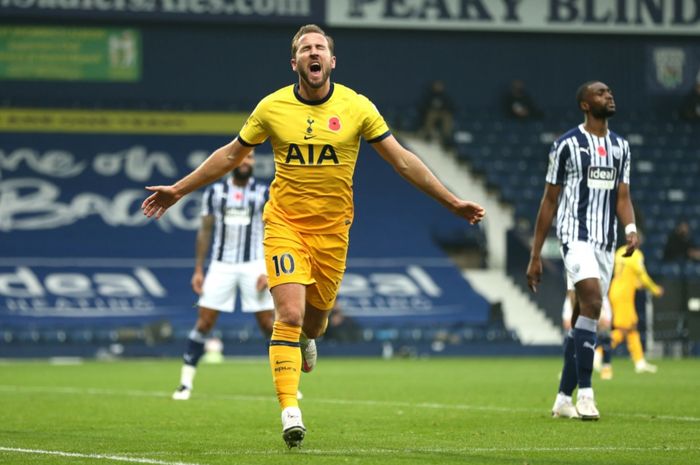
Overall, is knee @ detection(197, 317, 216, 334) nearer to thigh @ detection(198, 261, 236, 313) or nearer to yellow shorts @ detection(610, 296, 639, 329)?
thigh @ detection(198, 261, 236, 313)

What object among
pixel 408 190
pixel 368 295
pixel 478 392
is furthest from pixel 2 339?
pixel 478 392

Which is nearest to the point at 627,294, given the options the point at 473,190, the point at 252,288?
the point at 252,288

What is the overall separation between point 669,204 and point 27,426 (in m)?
22.9

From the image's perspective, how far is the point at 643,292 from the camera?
85.7ft

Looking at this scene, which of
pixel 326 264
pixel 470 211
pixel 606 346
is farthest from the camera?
pixel 606 346

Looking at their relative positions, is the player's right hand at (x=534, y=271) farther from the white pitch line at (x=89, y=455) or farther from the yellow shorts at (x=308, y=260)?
the white pitch line at (x=89, y=455)

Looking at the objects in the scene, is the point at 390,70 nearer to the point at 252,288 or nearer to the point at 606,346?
the point at 606,346

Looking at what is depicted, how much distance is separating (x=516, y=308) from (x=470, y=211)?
804 inches

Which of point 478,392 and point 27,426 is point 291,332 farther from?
point 478,392

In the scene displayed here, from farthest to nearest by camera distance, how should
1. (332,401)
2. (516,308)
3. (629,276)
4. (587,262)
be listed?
(516,308), (629,276), (332,401), (587,262)

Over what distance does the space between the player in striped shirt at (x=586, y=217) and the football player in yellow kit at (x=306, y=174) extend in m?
2.34

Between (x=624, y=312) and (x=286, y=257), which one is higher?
(x=286, y=257)

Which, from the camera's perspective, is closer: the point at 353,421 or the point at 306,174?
the point at 306,174

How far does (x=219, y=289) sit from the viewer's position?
13297mm
